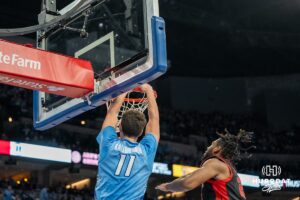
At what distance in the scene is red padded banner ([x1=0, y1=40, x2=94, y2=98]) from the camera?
4520 mm

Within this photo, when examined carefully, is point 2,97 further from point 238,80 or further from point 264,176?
point 238,80

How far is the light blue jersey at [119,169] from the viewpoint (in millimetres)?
3305

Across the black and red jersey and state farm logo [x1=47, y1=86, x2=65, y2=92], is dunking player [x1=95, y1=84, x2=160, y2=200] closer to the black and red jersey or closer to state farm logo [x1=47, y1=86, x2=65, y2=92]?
the black and red jersey

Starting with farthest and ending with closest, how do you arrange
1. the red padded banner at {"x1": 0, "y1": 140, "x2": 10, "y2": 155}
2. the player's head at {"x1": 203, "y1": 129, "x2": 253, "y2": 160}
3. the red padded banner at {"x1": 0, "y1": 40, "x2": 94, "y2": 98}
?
the red padded banner at {"x1": 0, "y1": 140, "x2": 10, "y2": 155}
the red padded banner at {"x1": 0, "y1": 40, "x2": 94, "y2": 98}
the player's head at {"x1": 203, "y1": 129, "x2": 253, "y2": 160}

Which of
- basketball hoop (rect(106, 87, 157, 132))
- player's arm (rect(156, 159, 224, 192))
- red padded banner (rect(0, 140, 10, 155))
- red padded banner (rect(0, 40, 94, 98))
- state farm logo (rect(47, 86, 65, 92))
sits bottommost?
player's arm (rect(156, 159, 224, 192))

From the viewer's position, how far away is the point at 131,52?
4602mm

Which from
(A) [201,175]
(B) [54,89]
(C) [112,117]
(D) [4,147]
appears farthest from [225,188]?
(D) [4,147]

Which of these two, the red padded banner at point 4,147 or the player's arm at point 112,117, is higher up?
the red padded banner at point 4,147

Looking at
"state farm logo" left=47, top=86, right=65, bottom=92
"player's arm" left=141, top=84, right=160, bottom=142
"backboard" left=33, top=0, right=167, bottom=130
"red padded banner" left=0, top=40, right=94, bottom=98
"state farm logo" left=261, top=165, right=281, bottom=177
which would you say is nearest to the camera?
"player's arm" left=141, top=84, right=160, bottom=142

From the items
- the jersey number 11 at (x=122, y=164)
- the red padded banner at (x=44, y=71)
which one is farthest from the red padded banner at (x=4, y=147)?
the jersey number 11 at (x=122, y=164)

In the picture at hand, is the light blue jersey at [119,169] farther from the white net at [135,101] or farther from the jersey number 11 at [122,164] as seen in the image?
the white net at [135,101]

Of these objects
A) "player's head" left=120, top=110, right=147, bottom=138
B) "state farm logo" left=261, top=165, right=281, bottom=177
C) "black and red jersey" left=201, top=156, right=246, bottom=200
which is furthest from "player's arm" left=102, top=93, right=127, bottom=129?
"state farm logo" left=261, top=165, right=281, bottom=177

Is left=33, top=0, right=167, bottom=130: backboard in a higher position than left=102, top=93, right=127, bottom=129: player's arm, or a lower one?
higher

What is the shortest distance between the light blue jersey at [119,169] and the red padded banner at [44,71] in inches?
58.4
